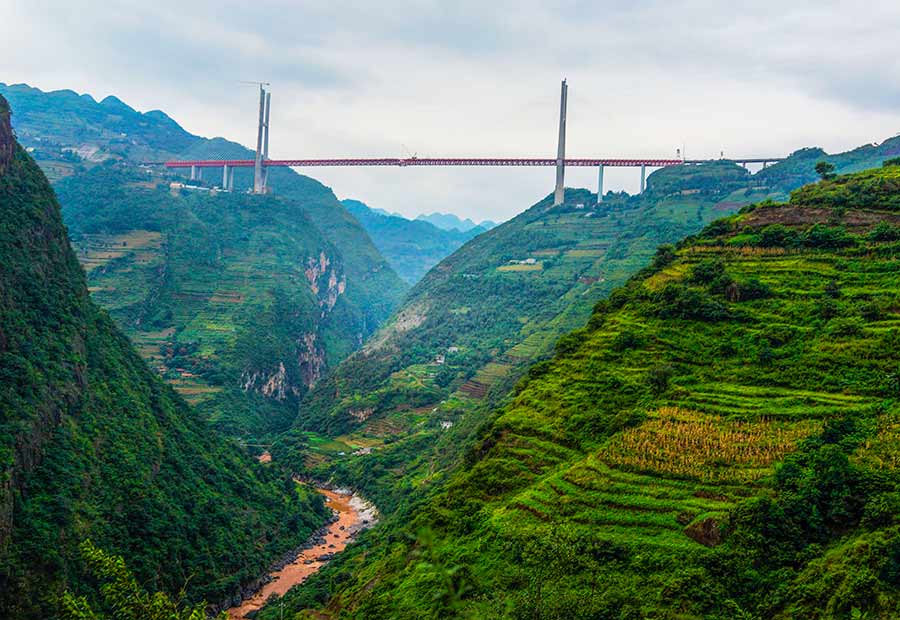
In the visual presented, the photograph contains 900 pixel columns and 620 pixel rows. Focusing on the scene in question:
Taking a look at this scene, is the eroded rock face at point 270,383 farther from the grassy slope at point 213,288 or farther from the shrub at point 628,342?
the shrub at point 628,342

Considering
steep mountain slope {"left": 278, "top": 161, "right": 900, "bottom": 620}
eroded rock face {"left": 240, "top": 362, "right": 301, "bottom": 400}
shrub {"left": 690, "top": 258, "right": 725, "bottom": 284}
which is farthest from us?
eroded rock face {"left": 240, "top": 362, "right": 301, "bottom": 400}

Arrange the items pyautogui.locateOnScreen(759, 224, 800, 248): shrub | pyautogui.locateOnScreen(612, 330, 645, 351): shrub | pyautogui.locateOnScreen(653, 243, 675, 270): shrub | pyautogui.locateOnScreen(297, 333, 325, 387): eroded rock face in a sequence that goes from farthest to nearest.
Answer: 1. pyautogui.locateOnScreen(297, 333, 325, 387): eroded rock face
2. pyautogui.locateOnScreen(653, 243, 675, 270): shrub
3. pyautogui.locateOnScreen(759, 224, 800, 248): shrub
4. pyautogui.locateOnScreen(612, 330, 645, 351): shrub

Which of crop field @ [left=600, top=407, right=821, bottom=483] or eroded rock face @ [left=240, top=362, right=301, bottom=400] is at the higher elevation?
crop field @ [left=600, top=407, right=821, bottom=483]

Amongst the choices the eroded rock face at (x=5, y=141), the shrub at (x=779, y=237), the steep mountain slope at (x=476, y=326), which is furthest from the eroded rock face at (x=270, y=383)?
the shrub at (x=779, y=237)

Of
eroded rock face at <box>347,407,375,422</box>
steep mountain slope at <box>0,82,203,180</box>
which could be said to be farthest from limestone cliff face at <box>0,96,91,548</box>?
steep mountain slope at <box>0,82,203,180</box>

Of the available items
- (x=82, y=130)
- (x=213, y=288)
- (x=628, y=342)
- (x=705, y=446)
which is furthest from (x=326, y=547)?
(x=82, y=130)

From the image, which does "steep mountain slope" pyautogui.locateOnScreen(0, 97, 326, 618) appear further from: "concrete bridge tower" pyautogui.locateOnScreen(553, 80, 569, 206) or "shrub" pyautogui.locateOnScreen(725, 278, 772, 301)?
"concrete bridge tower" pyautogui.locateOnScreen(553, 80, 569, 206)
